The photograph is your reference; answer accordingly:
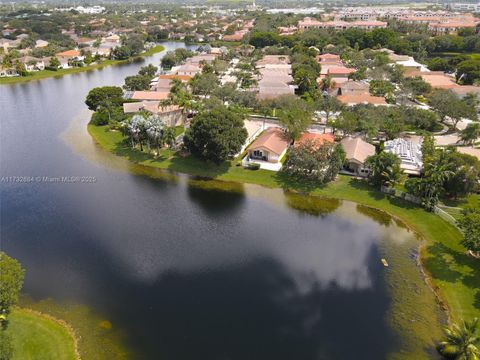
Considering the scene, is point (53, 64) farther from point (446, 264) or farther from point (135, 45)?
point (446, 264)

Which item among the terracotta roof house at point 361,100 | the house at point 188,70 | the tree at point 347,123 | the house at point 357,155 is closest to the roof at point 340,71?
the terracotta roof house at point 361,100

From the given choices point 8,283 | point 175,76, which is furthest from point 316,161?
point 175,76

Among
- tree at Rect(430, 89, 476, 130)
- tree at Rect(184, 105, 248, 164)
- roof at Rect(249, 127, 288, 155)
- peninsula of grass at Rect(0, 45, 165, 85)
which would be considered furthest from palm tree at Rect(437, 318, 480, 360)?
peninsula of grass at Rect(0, 45, 165, 85)

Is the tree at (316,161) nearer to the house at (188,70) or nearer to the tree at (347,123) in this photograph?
the tree at (347,123)

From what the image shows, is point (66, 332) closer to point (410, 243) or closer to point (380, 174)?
point (410, 243)

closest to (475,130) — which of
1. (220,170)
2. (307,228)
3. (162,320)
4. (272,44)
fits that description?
(307,228)

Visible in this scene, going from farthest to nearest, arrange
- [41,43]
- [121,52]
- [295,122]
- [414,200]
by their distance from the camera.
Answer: [41,43] < [121,52] < [295,122] < [414,200]
